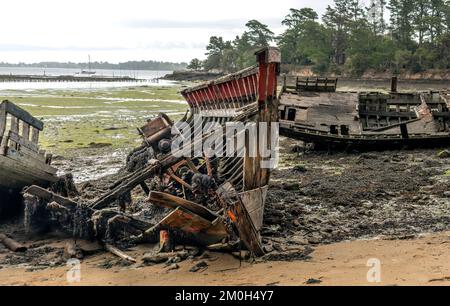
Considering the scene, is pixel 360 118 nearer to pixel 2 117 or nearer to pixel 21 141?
pixel 21 141

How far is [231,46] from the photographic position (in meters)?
120

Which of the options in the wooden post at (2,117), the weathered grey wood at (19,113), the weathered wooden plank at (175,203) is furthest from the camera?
the weathered grey wood at (19,113)

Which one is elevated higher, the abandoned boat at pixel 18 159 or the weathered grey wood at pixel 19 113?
the weathered grey wood at pixel 19 113

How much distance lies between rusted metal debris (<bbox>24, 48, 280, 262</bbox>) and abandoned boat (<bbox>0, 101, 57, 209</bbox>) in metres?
0.60

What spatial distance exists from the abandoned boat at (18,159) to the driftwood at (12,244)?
1.06 metres

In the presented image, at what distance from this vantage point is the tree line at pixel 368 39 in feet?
206

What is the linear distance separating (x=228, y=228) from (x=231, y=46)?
4548 inches

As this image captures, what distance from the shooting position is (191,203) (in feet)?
25.1

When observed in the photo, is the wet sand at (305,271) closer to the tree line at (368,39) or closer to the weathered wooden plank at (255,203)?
the weathered wooden plank at (255,203)

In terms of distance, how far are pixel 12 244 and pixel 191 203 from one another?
3.71 m

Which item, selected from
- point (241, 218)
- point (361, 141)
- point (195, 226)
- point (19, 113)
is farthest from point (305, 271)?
point (361, 141)

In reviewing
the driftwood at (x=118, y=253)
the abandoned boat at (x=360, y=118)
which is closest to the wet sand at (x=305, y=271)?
the driftwood at (x=118, y=253)

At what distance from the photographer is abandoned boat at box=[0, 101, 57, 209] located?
8.93 metres
